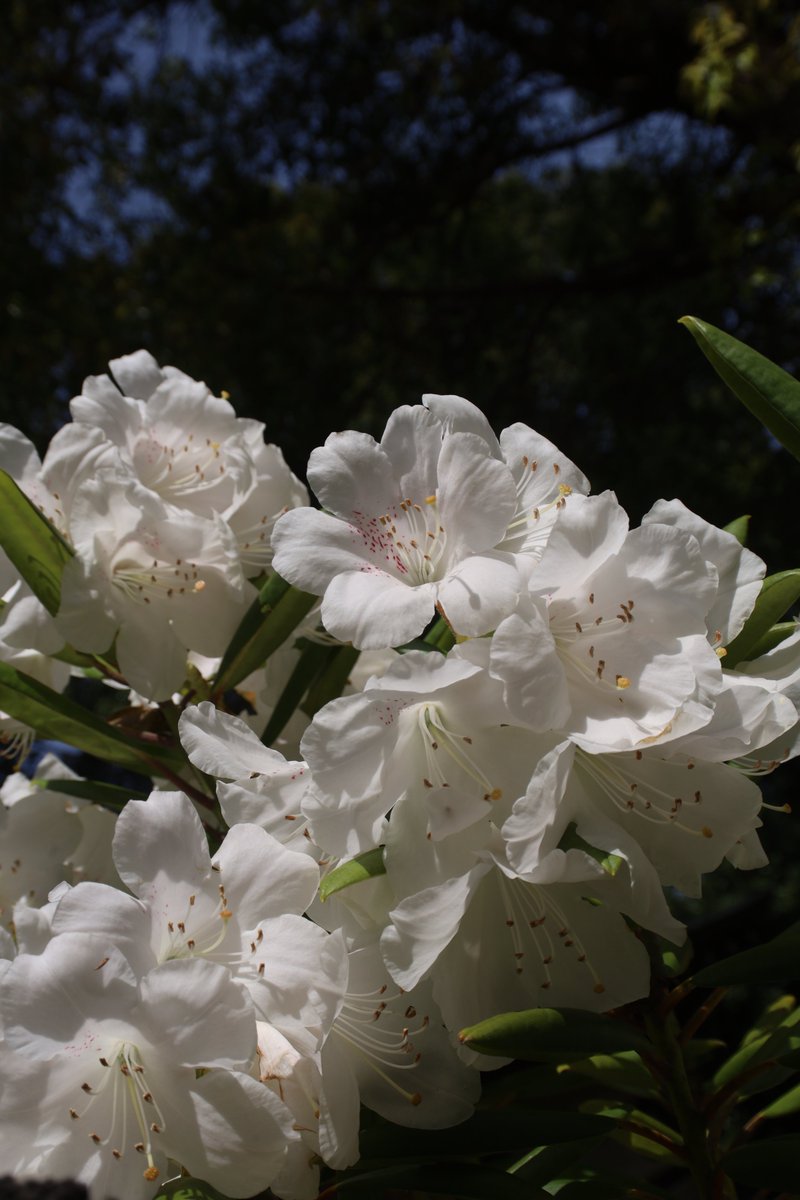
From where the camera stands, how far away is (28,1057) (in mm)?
541

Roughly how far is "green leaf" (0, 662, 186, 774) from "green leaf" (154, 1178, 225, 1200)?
32 centimetres

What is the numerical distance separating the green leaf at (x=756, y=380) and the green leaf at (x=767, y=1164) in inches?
16.2

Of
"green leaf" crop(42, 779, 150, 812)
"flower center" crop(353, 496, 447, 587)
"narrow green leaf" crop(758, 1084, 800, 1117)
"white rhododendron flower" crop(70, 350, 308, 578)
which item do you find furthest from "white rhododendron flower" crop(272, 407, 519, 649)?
"narrow green leaf" crop(758, 1084, 800, 1117)

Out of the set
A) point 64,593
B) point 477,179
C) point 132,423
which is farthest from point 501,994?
point 477,179

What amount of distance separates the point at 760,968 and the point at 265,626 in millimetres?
418

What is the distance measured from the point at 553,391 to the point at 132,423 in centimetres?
305

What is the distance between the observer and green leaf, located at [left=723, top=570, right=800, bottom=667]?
0.68 m

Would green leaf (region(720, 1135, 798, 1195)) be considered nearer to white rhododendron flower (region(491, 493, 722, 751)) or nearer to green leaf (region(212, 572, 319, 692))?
white rhododendron flower (region(491, 493, 722, 751))

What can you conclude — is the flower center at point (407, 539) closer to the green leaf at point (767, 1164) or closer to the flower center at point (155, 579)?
the flower center at point (155, 579)

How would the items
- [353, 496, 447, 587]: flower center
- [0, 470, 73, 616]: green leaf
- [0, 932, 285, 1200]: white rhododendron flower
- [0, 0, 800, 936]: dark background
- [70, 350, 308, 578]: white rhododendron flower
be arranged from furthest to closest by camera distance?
[0, 0, 800, 936]: dark background
[70, 350, 308, 578]: white rhododendron flower
[0, 470, 73, 616]: green leaf
[353, 496, 447, 587]: flower center
[0, 932, 285, 1200]: white rhododendron flower

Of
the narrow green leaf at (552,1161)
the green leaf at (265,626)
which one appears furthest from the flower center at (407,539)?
the narrow green leaf at (552,1161)

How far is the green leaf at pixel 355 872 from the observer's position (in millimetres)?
583

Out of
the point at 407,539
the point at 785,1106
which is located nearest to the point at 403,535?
the point at 407,539

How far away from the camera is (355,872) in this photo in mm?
589
